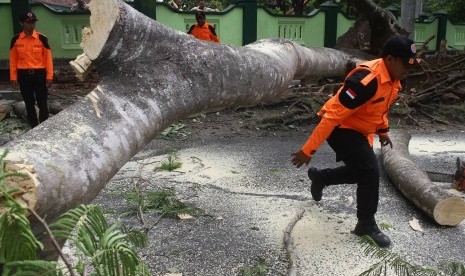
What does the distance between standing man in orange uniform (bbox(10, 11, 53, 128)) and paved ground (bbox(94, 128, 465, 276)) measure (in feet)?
7.88

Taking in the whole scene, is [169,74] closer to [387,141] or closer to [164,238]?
[164,238]

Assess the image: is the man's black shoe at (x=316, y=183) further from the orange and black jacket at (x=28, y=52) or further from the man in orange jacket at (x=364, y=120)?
the orange and black jacket at (x=28, y=52)

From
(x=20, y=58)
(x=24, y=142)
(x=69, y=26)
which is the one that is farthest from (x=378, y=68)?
(x=69, y=26)

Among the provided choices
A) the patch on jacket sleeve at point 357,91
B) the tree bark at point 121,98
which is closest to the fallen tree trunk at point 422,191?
the patch on jacket sleeve at point 357,91

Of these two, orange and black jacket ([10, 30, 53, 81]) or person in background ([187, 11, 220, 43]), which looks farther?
person in background ([187, 11, 220, 43])

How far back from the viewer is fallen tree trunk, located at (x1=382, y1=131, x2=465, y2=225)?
3461 mm

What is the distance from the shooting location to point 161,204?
13.0 feet

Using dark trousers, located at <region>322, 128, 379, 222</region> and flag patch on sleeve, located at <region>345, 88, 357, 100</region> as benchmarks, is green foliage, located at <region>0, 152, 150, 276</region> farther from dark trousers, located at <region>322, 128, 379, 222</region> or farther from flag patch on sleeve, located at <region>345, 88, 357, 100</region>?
dark trousers, located at <region>322, 128, 379, 222</region>

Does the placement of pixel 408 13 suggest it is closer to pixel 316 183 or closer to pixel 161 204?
pixel 316 183

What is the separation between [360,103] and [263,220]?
1162 mm

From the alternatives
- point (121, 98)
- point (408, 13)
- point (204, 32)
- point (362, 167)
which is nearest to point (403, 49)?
point (362, 167)

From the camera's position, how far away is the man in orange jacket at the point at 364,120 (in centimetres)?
311

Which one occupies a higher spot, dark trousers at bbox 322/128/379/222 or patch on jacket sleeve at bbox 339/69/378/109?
patch on jacket sleeve at bbox 339/69/378/109

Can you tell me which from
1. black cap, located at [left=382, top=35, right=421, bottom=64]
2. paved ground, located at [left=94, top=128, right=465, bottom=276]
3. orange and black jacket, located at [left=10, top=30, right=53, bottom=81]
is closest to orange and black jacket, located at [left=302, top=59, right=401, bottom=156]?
black cap, located at [left=382, top=35, right=421, bottom=64]
